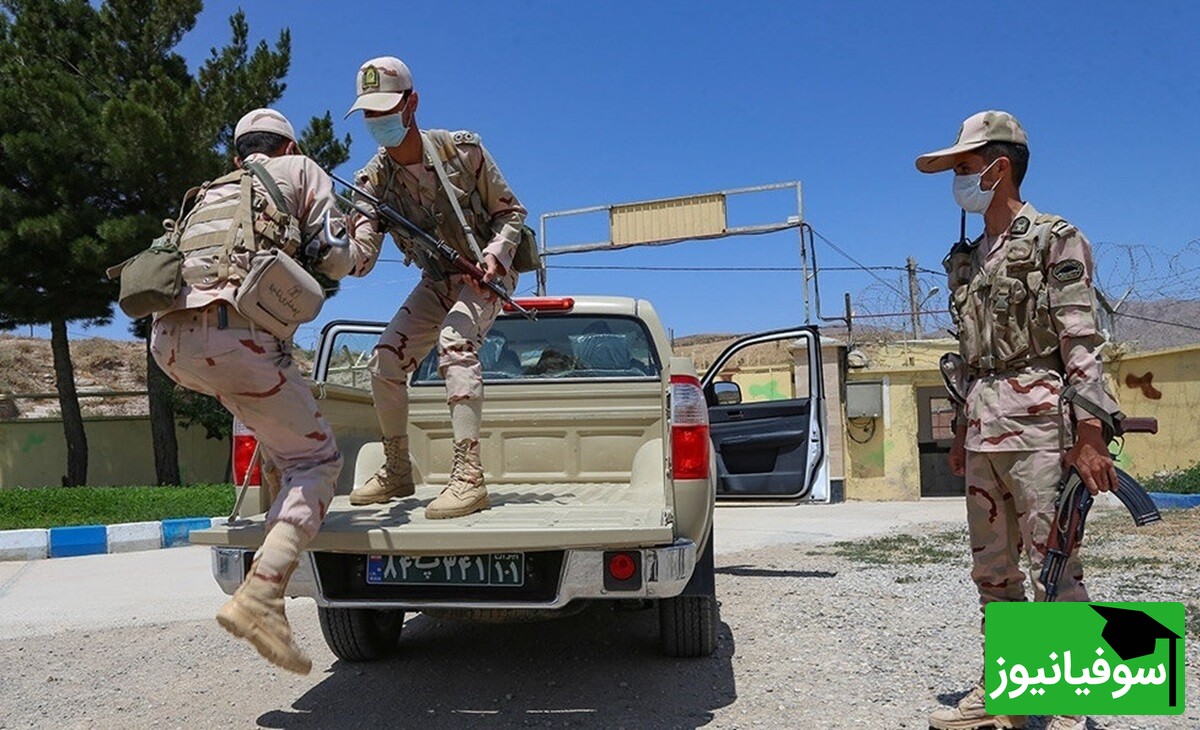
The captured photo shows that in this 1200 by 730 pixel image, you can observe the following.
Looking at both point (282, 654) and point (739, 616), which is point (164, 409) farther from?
point (282, 654)

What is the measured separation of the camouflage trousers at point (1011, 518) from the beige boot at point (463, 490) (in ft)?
5.27

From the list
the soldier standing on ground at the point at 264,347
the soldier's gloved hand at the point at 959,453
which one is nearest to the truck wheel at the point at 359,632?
the soldier standing on ground at the point at 264,347

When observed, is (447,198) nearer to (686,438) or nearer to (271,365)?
(271,365)

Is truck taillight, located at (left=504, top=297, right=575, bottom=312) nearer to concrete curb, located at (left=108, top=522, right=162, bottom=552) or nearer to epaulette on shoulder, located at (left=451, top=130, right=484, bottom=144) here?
epaulette on shoulder, located at (left=451, top=130, right=484, bottom=144)

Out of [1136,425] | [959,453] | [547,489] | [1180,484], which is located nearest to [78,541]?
[547,489]

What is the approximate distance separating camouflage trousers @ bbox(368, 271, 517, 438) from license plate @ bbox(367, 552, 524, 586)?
0.64 m

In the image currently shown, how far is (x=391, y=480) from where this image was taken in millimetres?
3594

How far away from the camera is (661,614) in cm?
368

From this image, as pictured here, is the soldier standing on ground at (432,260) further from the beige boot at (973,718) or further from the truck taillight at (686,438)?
the beige boot at (973,718)

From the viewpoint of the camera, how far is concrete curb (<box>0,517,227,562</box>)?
835 centimetres

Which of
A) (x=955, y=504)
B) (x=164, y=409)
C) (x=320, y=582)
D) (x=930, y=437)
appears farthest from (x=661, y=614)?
(x=930, y=437)

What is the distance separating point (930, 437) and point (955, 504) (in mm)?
5042

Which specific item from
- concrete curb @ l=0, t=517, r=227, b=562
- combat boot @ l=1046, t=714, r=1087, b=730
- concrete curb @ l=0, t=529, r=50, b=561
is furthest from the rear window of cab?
concrete curb @ l=0, t=529, r=50, b=561

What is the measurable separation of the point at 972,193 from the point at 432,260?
1929mm
